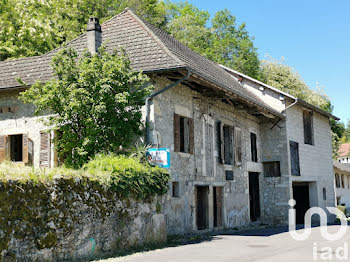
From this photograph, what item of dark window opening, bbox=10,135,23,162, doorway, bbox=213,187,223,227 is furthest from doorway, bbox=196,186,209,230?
dark window opening, bbox=10,135,23,162

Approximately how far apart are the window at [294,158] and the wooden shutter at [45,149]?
40.0 ft

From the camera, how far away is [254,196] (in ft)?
67.1

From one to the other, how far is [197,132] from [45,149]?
5105 millimetres

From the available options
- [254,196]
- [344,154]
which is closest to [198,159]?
[254,196]

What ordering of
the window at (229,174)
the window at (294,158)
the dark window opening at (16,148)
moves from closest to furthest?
the dark window opening at (16,148) < the window at (229,174) < the window at (294,158)

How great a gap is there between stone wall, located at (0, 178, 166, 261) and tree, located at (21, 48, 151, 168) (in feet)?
7.72

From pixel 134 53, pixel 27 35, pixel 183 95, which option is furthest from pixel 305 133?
pixel 27 35

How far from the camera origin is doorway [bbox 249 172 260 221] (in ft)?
65.9

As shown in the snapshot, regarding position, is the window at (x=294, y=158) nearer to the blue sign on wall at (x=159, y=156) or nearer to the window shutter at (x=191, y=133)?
the window shutter at (x=191, y=133)

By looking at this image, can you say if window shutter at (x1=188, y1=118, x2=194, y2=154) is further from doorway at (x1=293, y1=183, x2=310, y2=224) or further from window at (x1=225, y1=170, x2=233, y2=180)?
doorway at (x1=293, y1=183, x2=310, y2=224)

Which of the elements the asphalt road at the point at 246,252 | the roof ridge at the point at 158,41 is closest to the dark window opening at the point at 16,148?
the roof ridge at the point at 158,41

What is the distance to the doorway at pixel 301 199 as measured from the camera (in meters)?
24.6

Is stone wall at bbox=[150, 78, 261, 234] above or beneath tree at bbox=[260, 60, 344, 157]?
beneath

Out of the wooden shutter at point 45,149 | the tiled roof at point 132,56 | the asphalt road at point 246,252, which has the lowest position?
the asphalt road at point 246,252
